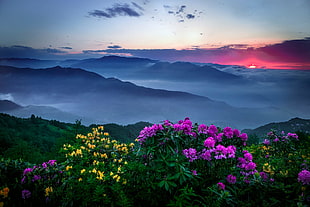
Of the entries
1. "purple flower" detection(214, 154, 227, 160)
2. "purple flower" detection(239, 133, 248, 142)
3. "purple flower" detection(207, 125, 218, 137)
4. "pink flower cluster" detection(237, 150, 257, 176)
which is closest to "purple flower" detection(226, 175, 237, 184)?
"pink flower cluster" detection(237, 150, 257, 176)

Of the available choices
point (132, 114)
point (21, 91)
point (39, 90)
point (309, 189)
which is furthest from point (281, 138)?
point (39, 90)

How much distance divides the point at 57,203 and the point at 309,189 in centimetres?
366

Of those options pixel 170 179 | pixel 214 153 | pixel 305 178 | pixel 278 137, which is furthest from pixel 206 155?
pixel 278 137

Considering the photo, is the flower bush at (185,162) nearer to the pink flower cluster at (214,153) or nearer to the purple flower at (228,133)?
the pink flower cluster at (214,153)

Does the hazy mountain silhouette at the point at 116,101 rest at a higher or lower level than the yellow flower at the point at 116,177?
lower

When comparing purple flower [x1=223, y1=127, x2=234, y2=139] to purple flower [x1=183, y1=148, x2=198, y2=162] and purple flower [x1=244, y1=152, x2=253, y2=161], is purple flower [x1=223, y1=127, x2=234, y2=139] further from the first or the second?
purple flower [x1=183, y1=148, x2=198, y2=162]

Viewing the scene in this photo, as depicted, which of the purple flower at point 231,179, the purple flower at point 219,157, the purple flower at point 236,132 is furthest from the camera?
the purple flower at point 236,132

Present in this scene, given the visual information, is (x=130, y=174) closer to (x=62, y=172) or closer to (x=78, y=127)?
(x=62, y=172)

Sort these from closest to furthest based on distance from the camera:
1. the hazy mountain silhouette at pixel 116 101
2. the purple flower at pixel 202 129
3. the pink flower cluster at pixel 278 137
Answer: the purple flower at pixel 202 129, the pink flower cluster at pixel 278 137, the hazy mountain silhouette at pixel 116 101

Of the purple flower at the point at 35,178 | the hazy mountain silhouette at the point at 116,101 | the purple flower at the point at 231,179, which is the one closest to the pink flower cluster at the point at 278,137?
the purple flower at the point at 231,179

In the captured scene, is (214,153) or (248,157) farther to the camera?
(248,157)

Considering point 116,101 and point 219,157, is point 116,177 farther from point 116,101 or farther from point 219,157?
point 116,101

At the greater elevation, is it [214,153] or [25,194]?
[214,153]

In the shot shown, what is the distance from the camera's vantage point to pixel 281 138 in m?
5.39
